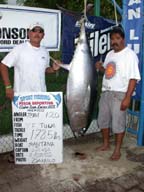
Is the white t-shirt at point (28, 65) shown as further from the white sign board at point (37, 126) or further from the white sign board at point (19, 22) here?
the white sign board at point (19, 22)

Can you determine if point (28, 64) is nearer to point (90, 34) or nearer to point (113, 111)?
point (113, 111)

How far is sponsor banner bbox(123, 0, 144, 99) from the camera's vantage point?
472 centimetres

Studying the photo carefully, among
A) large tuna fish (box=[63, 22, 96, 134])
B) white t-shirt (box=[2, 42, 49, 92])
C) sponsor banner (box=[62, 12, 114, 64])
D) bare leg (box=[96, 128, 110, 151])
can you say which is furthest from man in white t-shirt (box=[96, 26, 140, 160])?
white t-shirt (box=[2, 42, 49, 92])

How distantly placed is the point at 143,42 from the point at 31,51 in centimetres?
169

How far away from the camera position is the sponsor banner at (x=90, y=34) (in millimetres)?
4719

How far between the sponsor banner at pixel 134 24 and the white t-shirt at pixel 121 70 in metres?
0.63

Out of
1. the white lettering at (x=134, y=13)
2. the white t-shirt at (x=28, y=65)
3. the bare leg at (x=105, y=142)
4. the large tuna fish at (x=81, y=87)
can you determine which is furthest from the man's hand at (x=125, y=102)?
the white lettering at (x=134, y=13)

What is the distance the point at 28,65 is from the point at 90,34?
1.45 meters

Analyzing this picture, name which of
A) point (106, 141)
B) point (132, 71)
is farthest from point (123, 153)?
point (132, 71)

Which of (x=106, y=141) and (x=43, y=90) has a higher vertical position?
(x=43, y=90)

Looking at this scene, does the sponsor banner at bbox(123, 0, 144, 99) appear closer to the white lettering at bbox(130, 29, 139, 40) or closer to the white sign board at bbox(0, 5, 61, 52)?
the white lettering at bbox(130, 29, 139, 40)

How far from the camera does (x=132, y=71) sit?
162 inches

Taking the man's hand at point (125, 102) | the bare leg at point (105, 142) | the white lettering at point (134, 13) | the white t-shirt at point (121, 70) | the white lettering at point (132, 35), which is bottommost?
the bare leg at point (105, 142)

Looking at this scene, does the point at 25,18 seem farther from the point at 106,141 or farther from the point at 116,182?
the point at 116,182
